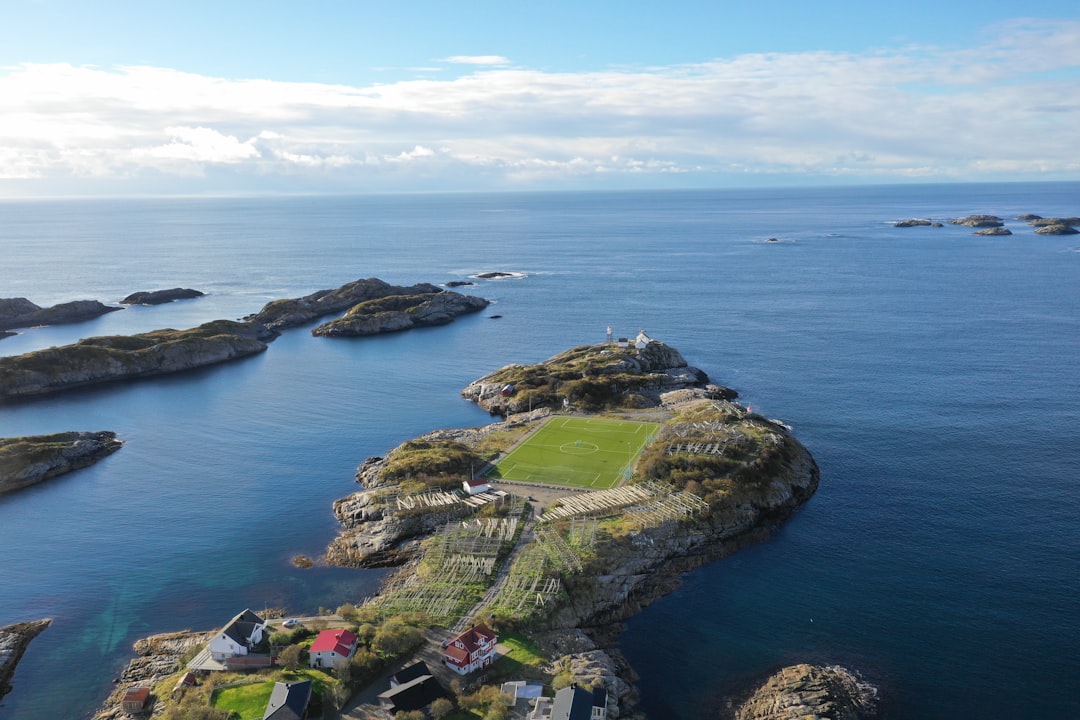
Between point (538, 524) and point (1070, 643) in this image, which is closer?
point (1070, 643)

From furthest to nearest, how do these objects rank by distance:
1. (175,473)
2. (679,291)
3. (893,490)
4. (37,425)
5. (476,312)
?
(679,291)
(476,312)
(37,425)
(175,473)
(893,490)

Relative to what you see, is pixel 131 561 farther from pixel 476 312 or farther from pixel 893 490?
pixel 476 312

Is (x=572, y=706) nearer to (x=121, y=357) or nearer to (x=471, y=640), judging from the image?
(x=471, y=640)

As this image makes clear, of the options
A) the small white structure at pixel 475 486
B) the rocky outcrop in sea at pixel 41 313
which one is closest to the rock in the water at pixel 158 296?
the rocky outcrop in sea at pixel 41 313

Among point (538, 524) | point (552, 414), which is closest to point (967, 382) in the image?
point (552, 414)

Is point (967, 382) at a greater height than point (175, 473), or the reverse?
point (967, 382)

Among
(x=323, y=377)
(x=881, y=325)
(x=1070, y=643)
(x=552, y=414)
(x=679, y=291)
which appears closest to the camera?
(x=1070, y=643)

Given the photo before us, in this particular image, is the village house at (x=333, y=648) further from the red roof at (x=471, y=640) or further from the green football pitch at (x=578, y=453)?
the green football pitch at (x=578, y=453)
